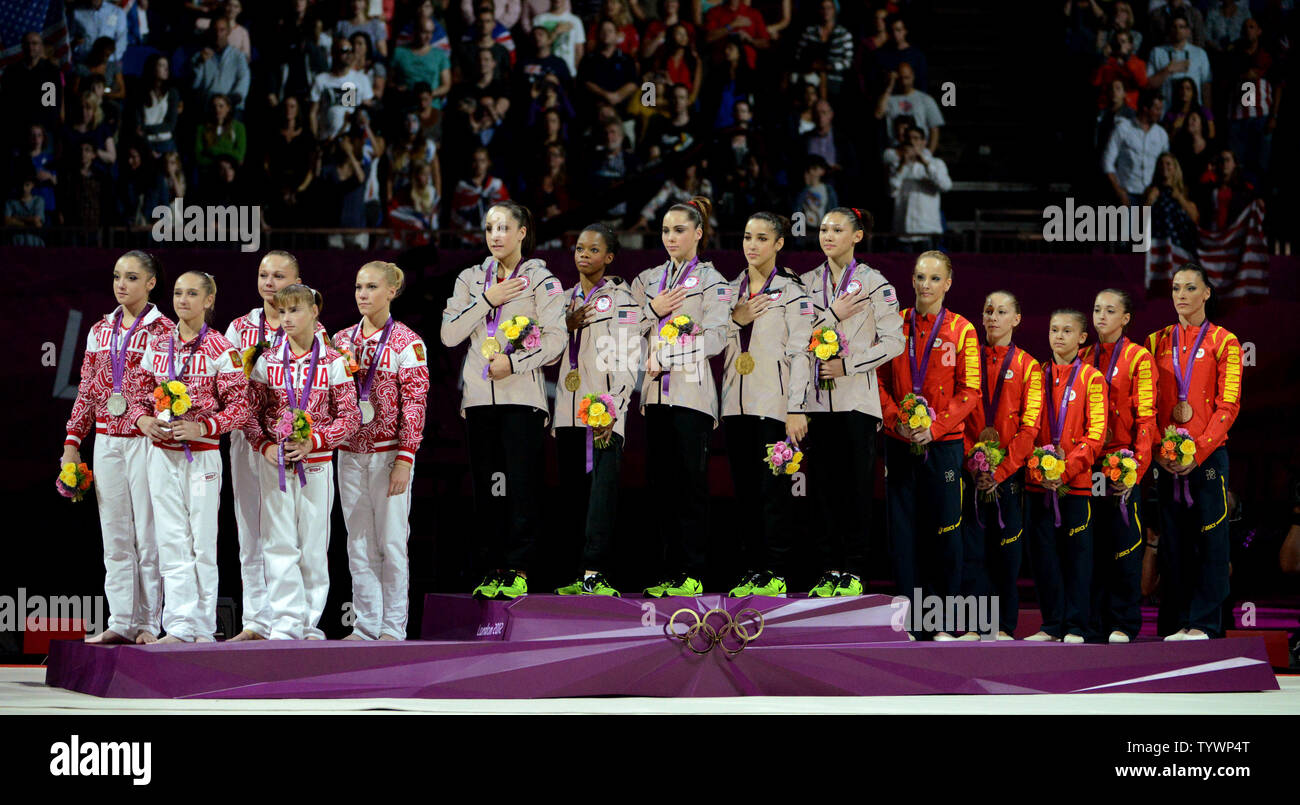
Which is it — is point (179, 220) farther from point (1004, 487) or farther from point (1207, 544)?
point (1207, 544)

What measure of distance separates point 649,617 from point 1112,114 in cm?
679

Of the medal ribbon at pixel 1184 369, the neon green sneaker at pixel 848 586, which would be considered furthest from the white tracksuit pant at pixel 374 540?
the medal ribbon at pixel 1184 369

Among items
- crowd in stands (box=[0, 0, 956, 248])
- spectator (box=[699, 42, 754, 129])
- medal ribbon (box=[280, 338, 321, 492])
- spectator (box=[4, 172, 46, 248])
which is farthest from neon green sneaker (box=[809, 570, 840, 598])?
spectator (box=[4, 172, 46, 248])

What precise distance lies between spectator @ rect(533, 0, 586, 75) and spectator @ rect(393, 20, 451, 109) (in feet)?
2.79

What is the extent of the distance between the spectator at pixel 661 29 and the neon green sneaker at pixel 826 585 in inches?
236

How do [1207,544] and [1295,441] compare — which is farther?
[1295,441]

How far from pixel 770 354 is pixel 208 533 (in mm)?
2709

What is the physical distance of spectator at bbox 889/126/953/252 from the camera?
439 inches

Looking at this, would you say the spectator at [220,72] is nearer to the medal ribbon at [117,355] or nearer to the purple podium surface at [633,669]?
the medal ribbon at [117,355]

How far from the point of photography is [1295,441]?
429 inches

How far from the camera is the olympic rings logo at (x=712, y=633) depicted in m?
6.80

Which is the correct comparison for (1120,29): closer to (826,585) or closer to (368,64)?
(368,64)
